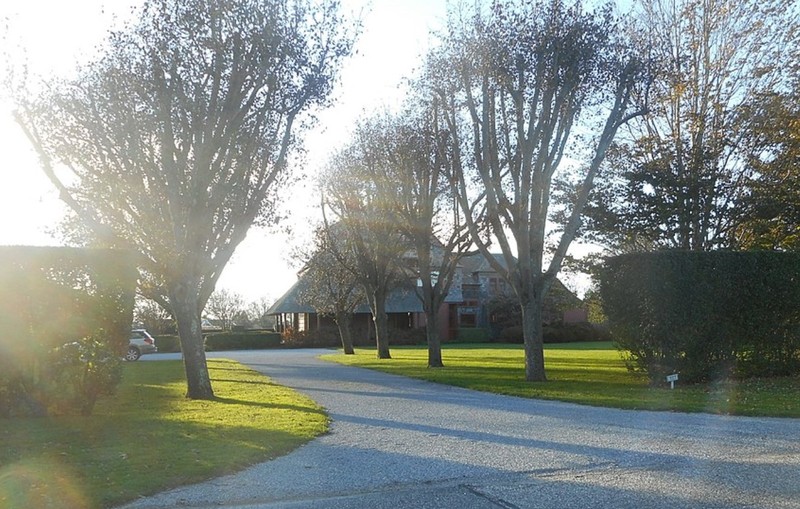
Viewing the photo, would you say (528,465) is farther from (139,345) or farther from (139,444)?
(139,345)

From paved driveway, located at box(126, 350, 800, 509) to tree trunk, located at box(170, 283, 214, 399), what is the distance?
16.5 ft

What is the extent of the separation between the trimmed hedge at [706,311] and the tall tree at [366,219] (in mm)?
12326

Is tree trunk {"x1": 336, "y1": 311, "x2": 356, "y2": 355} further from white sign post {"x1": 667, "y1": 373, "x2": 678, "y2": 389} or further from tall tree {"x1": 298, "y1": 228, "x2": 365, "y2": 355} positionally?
white sign post {"x1": 667, "y1": 373, "x2": 678, "y2": 389}

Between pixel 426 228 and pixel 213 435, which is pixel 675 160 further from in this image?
pixel 213 435

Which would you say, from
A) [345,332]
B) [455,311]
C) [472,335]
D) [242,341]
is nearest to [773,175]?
[345,332]

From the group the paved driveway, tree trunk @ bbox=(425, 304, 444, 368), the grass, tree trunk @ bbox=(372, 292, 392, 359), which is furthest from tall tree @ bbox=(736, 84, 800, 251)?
tree trunk @ bbox=(372, 292, 392, 359)

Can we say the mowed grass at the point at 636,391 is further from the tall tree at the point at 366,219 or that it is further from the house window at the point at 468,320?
the house window at the point at 468,320

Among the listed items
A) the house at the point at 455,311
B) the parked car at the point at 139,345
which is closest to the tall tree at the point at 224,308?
the house at the point at 455,311

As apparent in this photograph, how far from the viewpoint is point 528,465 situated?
8344 mm

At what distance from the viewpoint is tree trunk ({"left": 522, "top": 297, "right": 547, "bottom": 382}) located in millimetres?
19828

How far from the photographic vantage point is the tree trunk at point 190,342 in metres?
17.0

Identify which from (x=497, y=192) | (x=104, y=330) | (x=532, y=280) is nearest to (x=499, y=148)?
(x=497, y=192)

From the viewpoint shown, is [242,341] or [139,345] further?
[242,341]

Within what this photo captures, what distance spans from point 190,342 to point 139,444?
754cm
